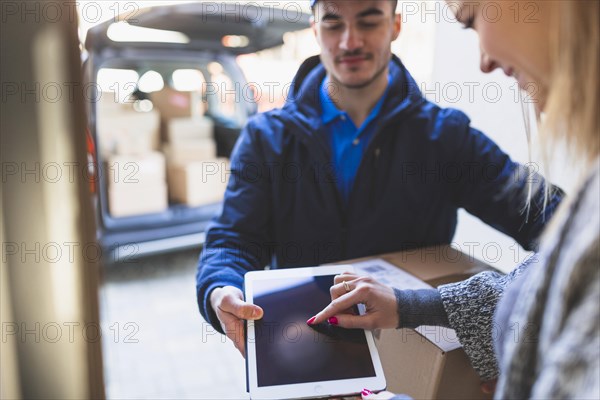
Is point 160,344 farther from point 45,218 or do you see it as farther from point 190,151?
point 45,218

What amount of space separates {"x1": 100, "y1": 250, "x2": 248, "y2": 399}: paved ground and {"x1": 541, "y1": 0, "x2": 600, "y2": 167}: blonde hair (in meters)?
1.75

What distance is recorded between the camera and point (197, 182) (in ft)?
11.2

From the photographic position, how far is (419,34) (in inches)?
124

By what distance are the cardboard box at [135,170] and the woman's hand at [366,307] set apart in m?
2.40

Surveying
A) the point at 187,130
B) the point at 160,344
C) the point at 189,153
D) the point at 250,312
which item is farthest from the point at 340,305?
the point at 187,130

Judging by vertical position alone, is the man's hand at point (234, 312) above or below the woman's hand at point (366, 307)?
below

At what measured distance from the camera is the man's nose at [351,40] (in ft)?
4.67

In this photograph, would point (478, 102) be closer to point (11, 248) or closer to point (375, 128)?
point (375, 128)

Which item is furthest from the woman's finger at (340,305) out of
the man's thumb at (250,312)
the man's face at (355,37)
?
the man's face at (355,37)

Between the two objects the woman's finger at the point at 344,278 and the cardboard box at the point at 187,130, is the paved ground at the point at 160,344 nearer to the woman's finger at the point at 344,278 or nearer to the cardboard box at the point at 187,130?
the cardboard box at the point at 187,130

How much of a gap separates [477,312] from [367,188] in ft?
1.73

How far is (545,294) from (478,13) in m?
0.44

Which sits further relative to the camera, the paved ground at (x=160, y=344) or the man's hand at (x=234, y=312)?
the paved ground at (x=160, y=344)

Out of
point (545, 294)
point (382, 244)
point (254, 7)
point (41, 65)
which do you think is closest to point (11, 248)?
point (41, 65)
